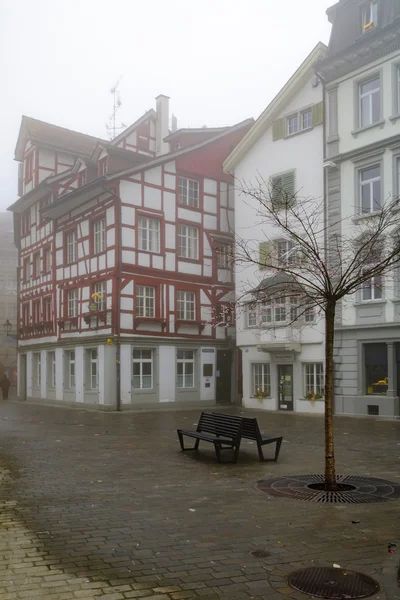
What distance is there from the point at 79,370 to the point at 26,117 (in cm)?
1815

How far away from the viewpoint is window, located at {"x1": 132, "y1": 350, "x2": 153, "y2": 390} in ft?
101

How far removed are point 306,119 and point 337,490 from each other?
71.7ft

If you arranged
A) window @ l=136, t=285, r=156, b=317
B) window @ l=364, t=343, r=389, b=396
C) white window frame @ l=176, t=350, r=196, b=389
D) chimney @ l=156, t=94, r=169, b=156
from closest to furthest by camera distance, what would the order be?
window @ l=364, t=343, r=389, b=396 < window @ l=136, t=285, r=156, b=317 < white window frame @ l=176, t=350, r=196, b=389 < chimney @ l=156, t=94, r=169, b=156

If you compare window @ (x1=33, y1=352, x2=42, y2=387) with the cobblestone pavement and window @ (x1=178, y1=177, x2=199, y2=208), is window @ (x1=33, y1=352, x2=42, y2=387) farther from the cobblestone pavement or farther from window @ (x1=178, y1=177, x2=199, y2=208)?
the cobblestone pavement

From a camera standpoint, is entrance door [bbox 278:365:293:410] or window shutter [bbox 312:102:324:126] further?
entrance door [bbox 278:365:293:410]

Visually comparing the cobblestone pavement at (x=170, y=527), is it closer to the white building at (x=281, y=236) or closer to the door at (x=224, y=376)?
the white building at (x=281, y=236)

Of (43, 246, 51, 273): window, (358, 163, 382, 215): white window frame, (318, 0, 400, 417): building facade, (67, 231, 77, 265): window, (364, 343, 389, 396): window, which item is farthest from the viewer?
(43, 246, 51, 273): window

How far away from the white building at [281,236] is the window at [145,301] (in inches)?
165

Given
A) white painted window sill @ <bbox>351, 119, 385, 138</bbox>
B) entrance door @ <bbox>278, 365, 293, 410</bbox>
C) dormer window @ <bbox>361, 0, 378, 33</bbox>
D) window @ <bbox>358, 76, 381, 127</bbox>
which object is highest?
dormer window @ <bbox>361, 0, 378, 33</bbox>

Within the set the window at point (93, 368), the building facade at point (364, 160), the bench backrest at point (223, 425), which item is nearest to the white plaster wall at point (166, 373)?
the window at point (93, 368)

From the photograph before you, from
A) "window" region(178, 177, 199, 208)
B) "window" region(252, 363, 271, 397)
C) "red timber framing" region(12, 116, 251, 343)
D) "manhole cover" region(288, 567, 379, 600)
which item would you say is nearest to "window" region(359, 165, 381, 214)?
"red timber framing" region(12, 116, 251, 343)

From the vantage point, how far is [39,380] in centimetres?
3988

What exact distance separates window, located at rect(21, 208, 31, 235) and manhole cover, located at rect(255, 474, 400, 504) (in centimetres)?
3428

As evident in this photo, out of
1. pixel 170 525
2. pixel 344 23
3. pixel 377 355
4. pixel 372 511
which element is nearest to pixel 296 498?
pixel 372 511
